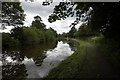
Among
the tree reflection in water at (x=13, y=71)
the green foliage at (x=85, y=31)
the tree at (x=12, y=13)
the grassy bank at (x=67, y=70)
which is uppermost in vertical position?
the tree at (x=12, y=13)

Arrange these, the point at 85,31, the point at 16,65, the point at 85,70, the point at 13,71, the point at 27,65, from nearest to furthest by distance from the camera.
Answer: the point at 85,70 → the point at 13,71 → the point at 16,65 → the point at 27,65 → the point at 85,31

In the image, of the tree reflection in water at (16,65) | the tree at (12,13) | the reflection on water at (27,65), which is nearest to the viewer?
the tree reflection in water at (16,65)

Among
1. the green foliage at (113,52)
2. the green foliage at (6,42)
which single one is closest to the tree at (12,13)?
the green foliage at (6,42)

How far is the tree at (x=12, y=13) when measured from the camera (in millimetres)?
13141

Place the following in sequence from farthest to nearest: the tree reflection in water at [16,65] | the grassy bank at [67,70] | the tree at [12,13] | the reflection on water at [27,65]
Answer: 1. the tree at [12,13]
2. the reflection on water at [27,65]
3. the tree reflection in water at [16,65]
4. the grassy bank at [67,70]

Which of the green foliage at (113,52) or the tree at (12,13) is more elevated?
the tree at (12,13)

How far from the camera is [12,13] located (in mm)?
14617

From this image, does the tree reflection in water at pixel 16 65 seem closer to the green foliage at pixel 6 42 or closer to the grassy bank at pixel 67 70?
the grassy bank at pixel 67 70

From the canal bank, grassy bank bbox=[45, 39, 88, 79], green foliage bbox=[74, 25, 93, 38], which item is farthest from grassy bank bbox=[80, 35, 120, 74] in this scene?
green foliage bbox=[74, 25, 93, 38]

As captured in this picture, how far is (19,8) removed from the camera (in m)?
15.1

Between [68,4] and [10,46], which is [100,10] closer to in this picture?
[68,4]

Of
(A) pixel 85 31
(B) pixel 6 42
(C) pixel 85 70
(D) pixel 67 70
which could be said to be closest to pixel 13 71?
(D) pixel 67 70

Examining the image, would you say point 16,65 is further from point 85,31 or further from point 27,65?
point 85,31

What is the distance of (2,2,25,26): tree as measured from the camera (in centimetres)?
1314
